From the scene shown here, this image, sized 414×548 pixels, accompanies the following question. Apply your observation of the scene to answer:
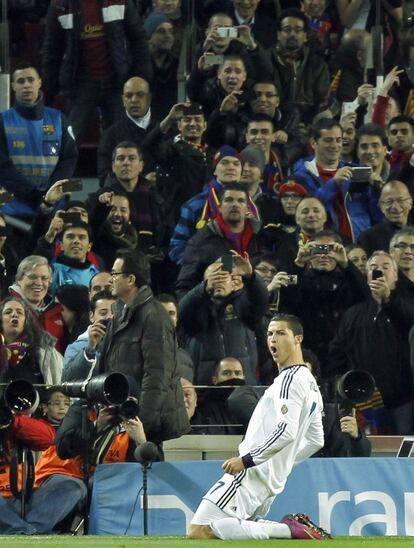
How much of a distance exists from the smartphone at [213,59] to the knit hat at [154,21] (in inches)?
34.2

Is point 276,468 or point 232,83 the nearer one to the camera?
point 276,468

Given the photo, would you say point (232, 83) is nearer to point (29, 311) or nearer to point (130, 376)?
point (29, 311)

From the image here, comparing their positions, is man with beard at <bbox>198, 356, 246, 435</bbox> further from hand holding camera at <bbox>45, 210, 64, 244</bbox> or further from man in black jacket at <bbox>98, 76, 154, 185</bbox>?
man in black jacket at <bbox>98, 76, 154, 185</bbox>

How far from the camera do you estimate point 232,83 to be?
16453 millimetres

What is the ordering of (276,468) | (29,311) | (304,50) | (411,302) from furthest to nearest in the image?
(304,50), (411,302), (29,311), (276,468)

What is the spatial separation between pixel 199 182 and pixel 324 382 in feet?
12.0

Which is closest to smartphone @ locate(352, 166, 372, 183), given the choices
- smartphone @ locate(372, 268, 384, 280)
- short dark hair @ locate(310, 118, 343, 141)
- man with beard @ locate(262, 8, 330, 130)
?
short dark hair @ locate(310, 118, 343, 141)

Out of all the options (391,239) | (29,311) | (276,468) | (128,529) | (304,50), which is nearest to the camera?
(276,468)

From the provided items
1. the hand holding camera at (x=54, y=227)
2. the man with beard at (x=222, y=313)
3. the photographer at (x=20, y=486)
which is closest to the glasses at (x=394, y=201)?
the man with beard at (x=222, y=313)

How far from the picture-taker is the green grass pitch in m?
10.3

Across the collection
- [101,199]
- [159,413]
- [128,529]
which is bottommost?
[128,529]

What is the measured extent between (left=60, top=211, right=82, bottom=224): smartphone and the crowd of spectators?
2cm

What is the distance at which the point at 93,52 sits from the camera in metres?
16.7

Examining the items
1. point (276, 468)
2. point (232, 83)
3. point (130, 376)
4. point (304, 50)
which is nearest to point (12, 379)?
point (130, 376)
